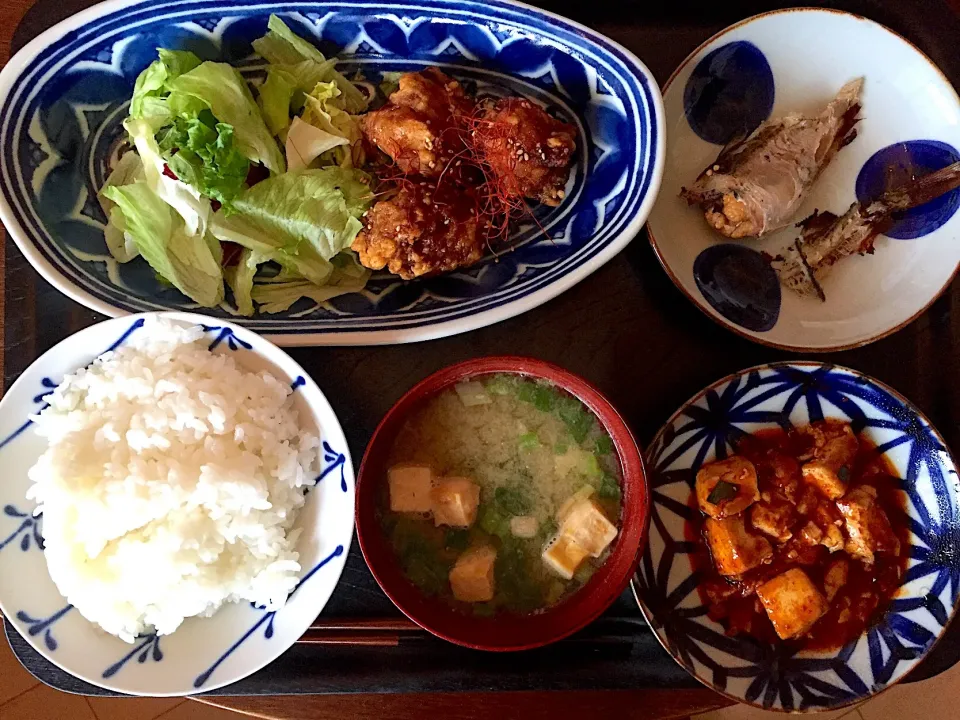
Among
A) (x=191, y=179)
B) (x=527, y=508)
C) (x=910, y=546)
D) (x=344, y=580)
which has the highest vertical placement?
(x=191, y=179)

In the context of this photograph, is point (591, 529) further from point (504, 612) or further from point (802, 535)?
point (802, 535)

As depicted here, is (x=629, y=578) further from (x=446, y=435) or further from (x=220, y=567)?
(x=220, y=567)

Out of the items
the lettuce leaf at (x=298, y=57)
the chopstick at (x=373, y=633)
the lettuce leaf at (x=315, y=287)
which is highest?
the lettuce leaf at (x=298, y=57)

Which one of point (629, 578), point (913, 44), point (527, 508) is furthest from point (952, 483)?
point (913, 44)

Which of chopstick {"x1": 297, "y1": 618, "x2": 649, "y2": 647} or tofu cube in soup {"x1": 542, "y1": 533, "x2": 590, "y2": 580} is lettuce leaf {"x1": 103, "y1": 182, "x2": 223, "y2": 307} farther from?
tofu cube in soup {"x1": 542, "y1": 533, "x2": 590, "y2": 580}

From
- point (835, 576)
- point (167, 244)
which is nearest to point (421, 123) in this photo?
point (167, 244)

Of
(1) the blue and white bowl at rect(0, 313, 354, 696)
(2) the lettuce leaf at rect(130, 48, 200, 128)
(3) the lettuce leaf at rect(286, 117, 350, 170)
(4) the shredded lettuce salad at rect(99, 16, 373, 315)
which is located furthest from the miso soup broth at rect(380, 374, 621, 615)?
(2) the lettuce leaf at rect(130, 48, 200, 128)

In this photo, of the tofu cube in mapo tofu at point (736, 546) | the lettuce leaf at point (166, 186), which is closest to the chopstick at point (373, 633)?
the tofu cube in mapo tofu at point (736, 546)

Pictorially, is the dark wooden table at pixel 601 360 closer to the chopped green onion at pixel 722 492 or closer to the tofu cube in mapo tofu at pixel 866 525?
the chopped green onion at pixel 722 492
